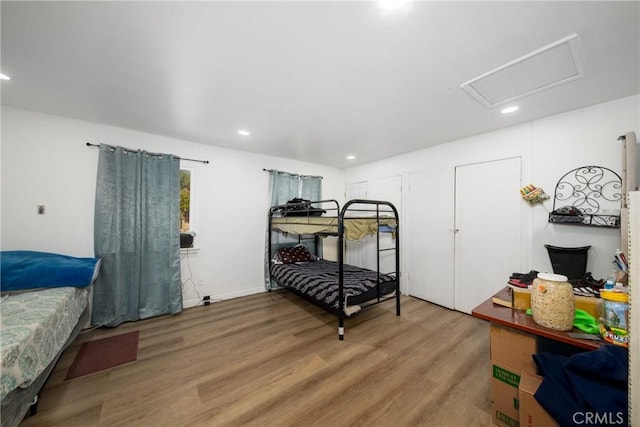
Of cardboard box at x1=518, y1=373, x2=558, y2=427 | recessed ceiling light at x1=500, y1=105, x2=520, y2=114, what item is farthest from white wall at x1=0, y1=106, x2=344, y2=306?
cardboard box at x1=518, y1=373, x2=558, y2=427

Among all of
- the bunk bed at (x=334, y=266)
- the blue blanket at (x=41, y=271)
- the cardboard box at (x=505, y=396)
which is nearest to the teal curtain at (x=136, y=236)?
the blue blanket at (x=41, y=271)

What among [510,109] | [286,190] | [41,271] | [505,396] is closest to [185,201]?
[41,271]

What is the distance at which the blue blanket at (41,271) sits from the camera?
1899 mm

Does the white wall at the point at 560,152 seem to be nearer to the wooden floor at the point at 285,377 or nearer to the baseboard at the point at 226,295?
the wooden floor at the point at 285,377

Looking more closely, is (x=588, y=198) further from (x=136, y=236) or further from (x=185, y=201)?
(x=136, y=236)

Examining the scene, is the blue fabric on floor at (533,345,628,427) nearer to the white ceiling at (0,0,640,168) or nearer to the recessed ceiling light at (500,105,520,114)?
the white ceiling at (0,0,640,168)

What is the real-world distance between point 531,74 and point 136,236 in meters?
4.31

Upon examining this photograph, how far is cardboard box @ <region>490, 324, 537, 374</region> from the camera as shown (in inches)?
50.1

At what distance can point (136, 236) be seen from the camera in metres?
2.78

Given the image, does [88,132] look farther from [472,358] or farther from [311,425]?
[472,358]

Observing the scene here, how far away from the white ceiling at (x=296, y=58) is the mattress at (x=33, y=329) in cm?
180

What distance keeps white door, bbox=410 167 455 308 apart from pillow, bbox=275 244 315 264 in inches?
68.9

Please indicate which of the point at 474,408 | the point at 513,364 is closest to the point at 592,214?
the point at 513,364

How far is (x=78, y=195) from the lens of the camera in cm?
254
